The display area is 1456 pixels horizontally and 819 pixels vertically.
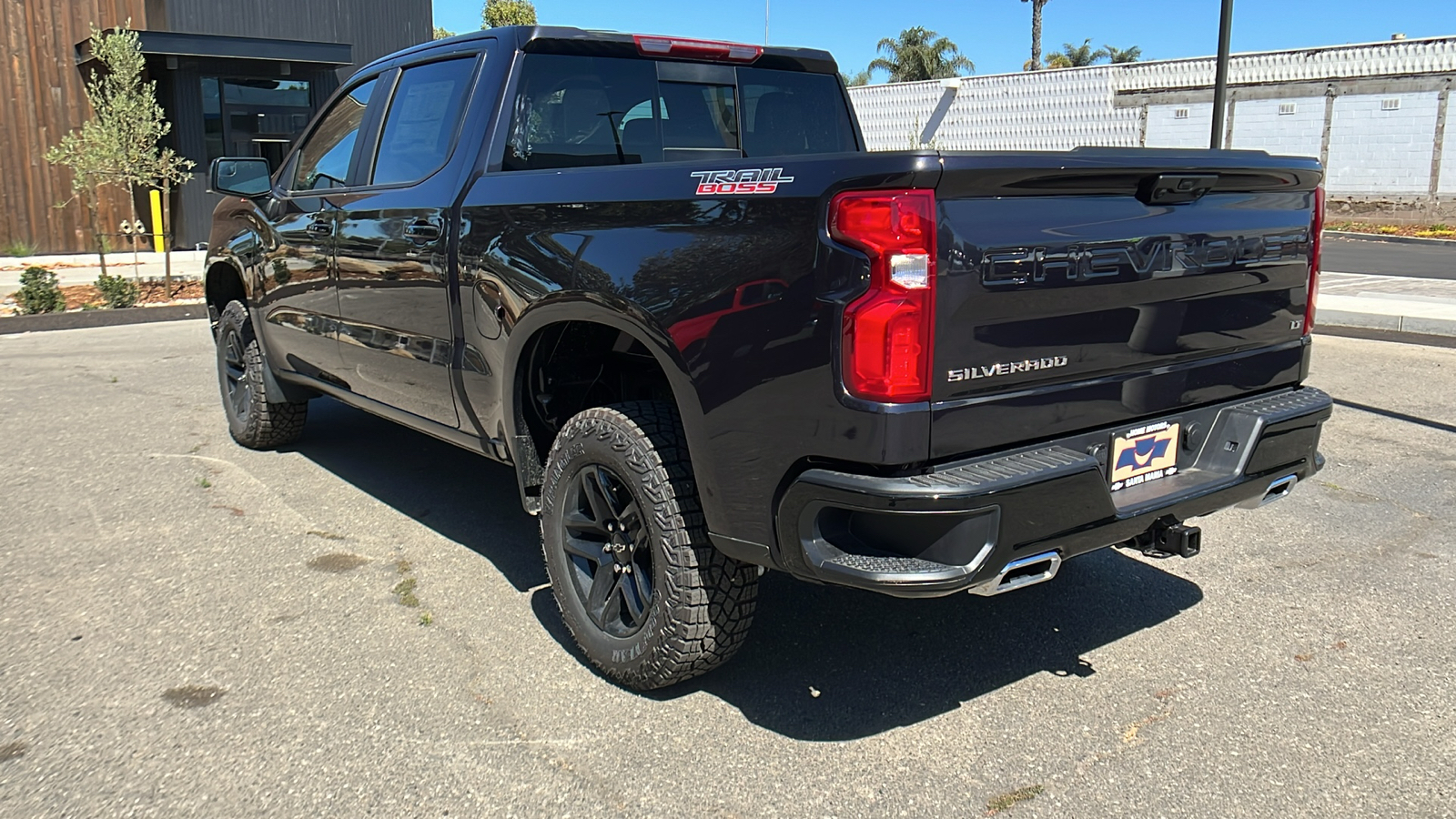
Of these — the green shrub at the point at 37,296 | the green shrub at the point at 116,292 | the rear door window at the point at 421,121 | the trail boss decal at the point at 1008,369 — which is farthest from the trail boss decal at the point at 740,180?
the green shrub at the point at 116,292

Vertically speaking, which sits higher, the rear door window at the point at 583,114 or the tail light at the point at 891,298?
the rear door window at the point at 583,114

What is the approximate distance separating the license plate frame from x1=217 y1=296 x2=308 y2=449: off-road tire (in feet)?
14.8

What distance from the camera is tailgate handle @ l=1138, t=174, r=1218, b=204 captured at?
2.93m

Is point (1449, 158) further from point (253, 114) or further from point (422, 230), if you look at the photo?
point (422, 230)

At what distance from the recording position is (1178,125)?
30.9 metres

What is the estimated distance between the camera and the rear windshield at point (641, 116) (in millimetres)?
4012

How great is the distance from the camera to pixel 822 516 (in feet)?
8.82

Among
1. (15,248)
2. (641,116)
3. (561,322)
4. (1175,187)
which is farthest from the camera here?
(15,248)

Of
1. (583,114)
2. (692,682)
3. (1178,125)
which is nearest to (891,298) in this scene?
(692,682)

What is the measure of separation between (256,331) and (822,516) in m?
4.16

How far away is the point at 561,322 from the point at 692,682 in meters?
1.18

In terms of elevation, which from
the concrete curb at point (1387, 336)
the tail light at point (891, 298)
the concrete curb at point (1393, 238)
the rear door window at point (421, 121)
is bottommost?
the concrete curb at point (1387, 336)

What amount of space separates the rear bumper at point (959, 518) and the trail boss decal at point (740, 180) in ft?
2.32

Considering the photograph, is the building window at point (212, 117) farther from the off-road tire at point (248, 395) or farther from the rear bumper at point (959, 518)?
the rear bumper at point (959, 518)
